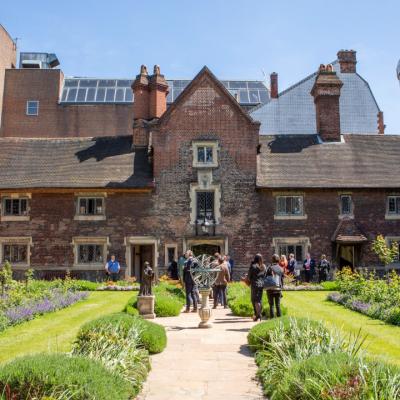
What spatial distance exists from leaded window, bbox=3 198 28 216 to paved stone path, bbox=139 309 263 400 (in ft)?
58.1

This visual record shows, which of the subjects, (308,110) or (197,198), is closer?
(197,198)

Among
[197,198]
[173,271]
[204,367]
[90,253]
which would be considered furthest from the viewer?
[197,198]

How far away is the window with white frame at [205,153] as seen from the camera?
→ 30.4 meters

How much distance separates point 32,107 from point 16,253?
24913mm

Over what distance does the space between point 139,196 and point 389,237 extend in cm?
1383

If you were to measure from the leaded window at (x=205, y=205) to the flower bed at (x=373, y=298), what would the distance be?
9932mm

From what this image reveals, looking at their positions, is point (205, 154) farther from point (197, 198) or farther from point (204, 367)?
point (204, 367)

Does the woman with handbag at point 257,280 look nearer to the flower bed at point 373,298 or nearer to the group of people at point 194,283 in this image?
the group of people at point 194,283

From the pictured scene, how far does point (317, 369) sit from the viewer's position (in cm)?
650

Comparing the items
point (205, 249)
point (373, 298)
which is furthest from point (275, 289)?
point (205, 249)

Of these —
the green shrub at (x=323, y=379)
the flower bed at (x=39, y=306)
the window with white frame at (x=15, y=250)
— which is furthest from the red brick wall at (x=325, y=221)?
the green shrub at (x=323, y=379)

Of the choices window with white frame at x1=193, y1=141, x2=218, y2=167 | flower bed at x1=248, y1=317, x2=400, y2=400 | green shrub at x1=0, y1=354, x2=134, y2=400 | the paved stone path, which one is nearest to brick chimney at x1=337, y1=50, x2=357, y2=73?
window with white frame at x1=193, y1=141, x2=218, y2=167

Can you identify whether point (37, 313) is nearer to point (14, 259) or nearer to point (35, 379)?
point (35, 379)

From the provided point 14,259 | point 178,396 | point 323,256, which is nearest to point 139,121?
point 14,259
